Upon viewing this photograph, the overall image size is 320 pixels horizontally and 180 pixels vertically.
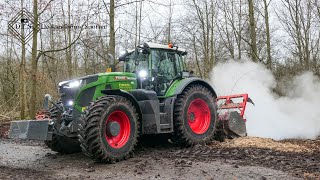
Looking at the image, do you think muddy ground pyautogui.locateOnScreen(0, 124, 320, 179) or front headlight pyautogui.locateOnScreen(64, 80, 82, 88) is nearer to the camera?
muddy ground pyautogui.locateOnScreen(0, 124, 320, 179)

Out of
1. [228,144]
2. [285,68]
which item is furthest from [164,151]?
[285,68]

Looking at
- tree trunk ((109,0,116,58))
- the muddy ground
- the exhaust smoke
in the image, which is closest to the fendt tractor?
the muddy ground

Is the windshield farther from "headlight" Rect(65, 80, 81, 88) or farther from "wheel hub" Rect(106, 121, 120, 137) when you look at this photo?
"wheel hub" Rect(106, 121, 120, 137)

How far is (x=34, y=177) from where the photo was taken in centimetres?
587

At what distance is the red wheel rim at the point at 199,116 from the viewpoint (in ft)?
29.1

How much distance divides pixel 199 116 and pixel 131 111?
253cm

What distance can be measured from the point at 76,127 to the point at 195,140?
2943mm

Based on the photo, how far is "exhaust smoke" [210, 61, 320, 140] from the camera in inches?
481

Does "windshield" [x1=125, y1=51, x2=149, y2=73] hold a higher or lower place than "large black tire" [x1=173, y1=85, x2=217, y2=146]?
higher

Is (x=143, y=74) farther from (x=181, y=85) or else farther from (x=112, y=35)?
(x=112, y=35)

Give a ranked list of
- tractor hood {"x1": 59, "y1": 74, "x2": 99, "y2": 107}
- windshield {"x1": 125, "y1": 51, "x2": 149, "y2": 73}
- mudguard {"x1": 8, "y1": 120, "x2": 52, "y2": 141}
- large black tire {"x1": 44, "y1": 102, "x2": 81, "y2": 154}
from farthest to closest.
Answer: windshield {"x1": 125, "y1": 51, "x2": 149, "y2": 73} < large black tire {"x1": 44, "y1": 102, "x2": 81, "y2": 154} < tractor hood {"x1": 59, "y1": 74, "x2": 99, "y2": 107} < mudguard {"x1": 8, "y1": 120, "x2": 52, "y2": 141}

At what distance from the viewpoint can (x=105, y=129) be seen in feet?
22.2

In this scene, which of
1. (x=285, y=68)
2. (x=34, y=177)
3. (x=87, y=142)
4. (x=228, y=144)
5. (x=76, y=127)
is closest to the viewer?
(x=34, y=177)

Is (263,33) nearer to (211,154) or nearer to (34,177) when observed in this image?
(211,154)
